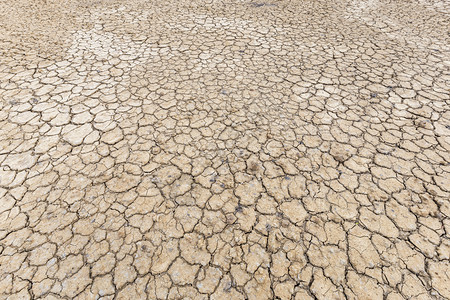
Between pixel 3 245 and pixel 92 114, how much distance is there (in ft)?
5.62

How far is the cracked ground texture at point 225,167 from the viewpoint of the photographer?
5.97 ft

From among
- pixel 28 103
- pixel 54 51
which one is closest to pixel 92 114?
pixel 28 103

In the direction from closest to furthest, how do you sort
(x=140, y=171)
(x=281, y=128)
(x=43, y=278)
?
(x=43, y=278), (x=140, y=171), (x=281, y=128)

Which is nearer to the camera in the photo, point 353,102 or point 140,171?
point 140,171

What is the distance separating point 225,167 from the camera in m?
2.56

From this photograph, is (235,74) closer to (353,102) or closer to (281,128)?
(281,128)

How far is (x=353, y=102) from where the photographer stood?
3.32m

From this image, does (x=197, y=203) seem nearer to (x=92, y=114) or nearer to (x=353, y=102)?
(x=92, y=114)

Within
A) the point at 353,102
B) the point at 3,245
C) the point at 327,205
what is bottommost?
the point at 3,245

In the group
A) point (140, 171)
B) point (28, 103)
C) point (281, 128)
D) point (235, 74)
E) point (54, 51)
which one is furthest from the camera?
point (54, 51)

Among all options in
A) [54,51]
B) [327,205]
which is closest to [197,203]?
[327,205]

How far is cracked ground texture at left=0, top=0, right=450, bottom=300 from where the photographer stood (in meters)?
Result: 1.82

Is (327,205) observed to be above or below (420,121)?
below

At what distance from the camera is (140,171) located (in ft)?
8.27
